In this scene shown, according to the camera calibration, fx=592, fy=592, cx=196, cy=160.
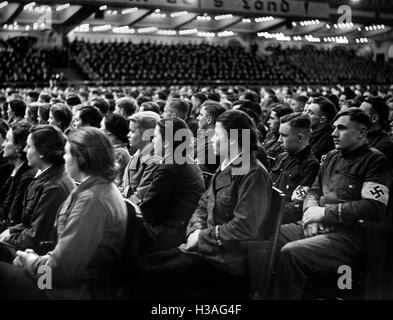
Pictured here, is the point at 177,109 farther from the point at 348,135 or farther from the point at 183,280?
the point at 183,280

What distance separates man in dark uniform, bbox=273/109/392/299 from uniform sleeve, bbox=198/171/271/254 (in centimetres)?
40

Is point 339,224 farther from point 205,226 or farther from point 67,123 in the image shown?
point 67,123

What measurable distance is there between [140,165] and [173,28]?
89.5 ft

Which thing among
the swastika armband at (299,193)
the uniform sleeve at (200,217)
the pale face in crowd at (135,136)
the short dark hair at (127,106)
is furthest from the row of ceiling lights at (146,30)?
the uniform sleeve at (200,217)

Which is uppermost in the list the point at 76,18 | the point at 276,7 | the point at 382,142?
the point at 276,7

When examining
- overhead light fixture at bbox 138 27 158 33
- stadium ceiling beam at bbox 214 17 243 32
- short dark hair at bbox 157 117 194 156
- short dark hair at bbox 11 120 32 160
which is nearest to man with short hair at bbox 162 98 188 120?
short dark hair at bbox 11 120 32 160

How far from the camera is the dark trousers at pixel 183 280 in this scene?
3.01m

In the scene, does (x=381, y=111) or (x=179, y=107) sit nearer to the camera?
(x=381, y=111)

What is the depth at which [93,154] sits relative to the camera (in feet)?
8.89

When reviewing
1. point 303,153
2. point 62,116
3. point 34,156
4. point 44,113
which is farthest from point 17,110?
point 303,153

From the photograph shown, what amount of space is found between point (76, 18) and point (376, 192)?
22.4 metres

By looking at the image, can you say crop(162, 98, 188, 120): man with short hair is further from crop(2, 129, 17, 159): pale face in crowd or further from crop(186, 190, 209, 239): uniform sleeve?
crop(186, 190, 209, 239): uniform sleeve

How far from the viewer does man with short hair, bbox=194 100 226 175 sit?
483 centimetres

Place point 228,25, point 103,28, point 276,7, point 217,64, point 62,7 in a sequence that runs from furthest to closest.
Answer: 1. point 228,25
2. point 103,28
3. point 217,64
4. point 276,7
5. point 62,7
